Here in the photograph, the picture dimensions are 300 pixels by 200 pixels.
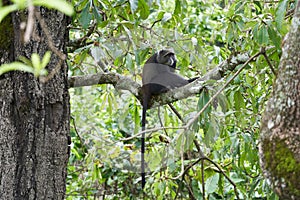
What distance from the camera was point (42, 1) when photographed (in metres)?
0.75

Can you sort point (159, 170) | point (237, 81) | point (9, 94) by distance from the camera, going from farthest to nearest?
point (159, 170) < point (237, 81) < point (9, 94)

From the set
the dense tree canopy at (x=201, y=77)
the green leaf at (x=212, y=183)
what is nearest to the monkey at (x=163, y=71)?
the dense tree canopy at (x=201, y=77)

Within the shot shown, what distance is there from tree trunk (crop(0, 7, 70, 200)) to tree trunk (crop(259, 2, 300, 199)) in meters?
1.28

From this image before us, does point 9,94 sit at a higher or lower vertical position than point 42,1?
higher

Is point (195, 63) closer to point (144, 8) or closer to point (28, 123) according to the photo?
point (144, 8)

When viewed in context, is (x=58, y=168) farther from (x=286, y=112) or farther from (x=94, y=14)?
(x=286, y=112)

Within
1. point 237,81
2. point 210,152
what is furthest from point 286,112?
point 210,152

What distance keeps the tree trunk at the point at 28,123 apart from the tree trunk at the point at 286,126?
1.28 metres

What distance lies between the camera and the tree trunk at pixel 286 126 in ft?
4.73

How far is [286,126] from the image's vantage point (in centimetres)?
145

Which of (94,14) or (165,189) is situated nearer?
(94,14)

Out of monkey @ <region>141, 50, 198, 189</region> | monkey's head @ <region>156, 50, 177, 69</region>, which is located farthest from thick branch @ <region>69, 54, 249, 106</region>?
monkey's head @ <region>156, 50, 177, 69</region>

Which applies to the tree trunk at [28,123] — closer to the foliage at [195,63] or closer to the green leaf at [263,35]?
the foliage at [195,63]

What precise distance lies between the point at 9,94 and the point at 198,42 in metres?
1.28
